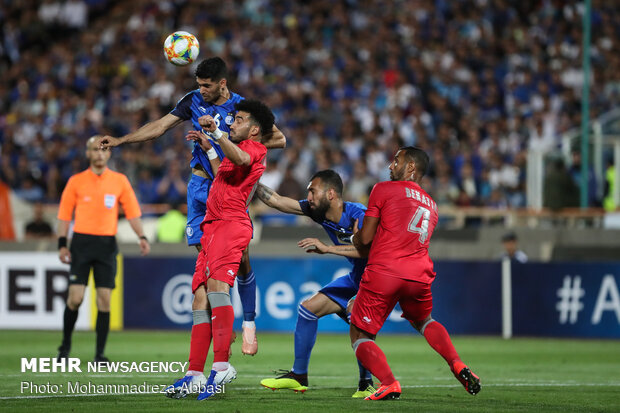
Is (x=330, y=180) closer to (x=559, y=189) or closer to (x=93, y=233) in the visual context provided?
(x=93, y=233)

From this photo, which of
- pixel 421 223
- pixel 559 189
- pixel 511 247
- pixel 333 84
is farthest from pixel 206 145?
pixel 333 84

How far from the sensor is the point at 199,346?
8.15 m

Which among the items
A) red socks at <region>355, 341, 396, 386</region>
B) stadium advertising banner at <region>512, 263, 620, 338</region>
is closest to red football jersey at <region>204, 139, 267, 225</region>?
red socks at <region>355, 341, 396, 386</region>

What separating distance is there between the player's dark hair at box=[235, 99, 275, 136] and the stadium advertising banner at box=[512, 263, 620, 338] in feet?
28.5

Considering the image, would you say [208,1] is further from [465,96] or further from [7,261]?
[7,261]

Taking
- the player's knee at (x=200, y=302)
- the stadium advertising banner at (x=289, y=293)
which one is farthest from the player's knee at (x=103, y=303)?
the stadium advertising banner at (x=289, y=293)

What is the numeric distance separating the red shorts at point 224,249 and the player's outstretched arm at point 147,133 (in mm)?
1057

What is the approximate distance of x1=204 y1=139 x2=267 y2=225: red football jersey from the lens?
8234 millimetres

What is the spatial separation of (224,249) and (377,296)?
1295mm

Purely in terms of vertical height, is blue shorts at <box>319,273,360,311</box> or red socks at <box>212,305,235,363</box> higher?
blue shorts at <box>319,273,360,311</box>

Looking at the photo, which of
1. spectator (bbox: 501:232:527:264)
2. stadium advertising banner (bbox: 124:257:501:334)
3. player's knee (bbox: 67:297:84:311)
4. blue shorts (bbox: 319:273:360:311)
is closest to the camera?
blue shorts (bbox: 319:273:360:311)

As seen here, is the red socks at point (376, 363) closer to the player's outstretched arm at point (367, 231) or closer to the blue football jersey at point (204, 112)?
the player's outstretched arm at point (367, 231)

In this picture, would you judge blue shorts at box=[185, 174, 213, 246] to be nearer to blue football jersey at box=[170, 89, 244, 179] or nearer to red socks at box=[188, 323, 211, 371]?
blue football jersey at box=[170, 89, 244, 179]

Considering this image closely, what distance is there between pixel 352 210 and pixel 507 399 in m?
2.12
